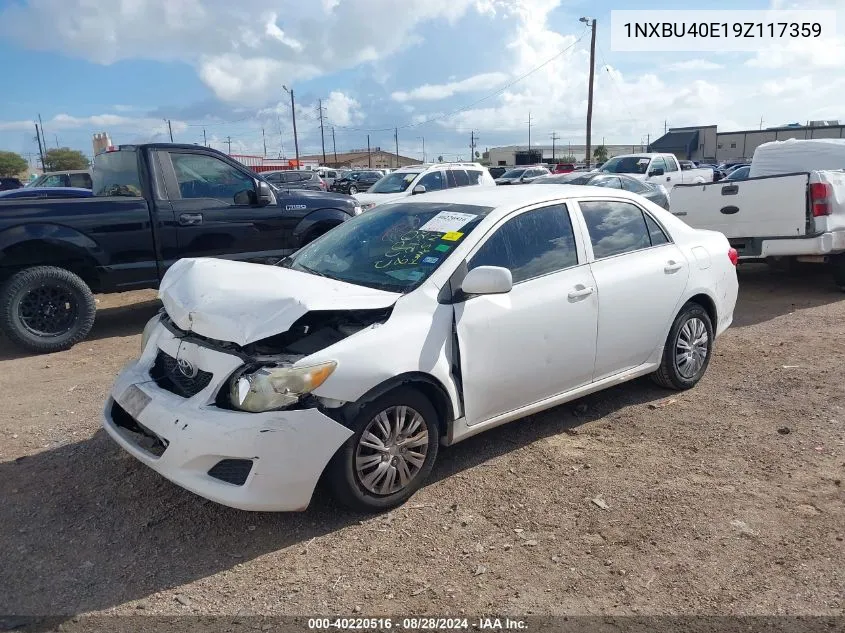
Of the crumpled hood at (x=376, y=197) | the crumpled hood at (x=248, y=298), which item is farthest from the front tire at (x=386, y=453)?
the crumpled hood at (x=376, y=197)

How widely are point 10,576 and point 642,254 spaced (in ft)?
13.5

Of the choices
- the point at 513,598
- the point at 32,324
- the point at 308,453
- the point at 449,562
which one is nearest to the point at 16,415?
the point at 32,324

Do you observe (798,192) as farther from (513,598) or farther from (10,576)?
(10,576)

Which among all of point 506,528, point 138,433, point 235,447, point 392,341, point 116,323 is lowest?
point 506,528

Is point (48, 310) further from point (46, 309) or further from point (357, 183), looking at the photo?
point (357, 183)

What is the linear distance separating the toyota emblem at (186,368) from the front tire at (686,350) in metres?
3.27

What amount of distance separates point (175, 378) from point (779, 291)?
26.5ft

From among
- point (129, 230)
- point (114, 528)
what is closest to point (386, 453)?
point (114, 528)

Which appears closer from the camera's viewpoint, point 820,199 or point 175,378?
point 175,378

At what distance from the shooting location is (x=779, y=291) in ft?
29.3

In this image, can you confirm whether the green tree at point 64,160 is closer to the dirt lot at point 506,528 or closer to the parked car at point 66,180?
the parked car at point 66,180

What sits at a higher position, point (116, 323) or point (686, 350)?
point (686, 350)

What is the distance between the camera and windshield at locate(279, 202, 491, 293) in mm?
3834

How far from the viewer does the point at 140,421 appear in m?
3.41
